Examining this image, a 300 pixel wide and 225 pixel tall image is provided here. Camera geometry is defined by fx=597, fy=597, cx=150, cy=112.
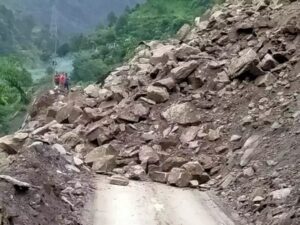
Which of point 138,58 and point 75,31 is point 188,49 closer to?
point 138,58

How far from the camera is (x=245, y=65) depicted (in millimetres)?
12336

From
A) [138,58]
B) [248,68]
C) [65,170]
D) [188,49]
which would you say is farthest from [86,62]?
[65,170]

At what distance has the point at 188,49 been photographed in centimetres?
1409

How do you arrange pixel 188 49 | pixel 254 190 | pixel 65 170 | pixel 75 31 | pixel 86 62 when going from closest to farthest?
pixel 254 190 < pixel 65 170 < pixel 188 49 < pixel 86 62 < pixel 75 31

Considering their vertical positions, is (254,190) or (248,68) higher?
(248,68)

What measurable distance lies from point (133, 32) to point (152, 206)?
88.9ft

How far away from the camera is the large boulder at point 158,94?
12883 millimetres

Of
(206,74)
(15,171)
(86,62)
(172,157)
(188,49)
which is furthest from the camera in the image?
(86,62)

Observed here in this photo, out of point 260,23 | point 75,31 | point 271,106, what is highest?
point 260,23

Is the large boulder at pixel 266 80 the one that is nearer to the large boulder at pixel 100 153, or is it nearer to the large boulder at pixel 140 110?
the large boulder at pixel 140 110

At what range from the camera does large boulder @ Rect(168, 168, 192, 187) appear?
1025cm

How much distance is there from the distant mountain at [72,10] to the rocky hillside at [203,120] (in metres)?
40.2

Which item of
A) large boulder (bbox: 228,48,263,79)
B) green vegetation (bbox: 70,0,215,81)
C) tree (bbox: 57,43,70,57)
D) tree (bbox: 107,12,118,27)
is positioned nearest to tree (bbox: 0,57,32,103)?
green vegetation (bbox: 70,0,215,81)

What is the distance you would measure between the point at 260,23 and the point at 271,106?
132 inches
